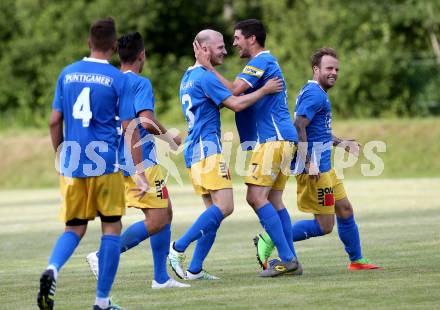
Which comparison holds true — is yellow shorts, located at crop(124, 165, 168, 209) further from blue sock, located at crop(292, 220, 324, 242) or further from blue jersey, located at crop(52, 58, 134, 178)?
blue sock, located at crop(292, 220, 324, 242)

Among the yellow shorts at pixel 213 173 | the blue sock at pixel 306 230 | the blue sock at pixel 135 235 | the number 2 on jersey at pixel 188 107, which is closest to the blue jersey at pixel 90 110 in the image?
the blue sock at pixel 135 235

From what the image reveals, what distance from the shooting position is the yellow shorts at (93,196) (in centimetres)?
718

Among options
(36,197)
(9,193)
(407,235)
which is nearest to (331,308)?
(407,235)

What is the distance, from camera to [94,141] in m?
7.19

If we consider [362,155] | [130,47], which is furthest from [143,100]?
[362,155]

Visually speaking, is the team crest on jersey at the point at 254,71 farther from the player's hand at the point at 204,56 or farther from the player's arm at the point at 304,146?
the player's arm at the point at 304,146

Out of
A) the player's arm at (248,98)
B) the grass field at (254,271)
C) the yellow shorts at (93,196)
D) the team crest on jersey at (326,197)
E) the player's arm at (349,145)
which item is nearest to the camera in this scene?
the yellow shorts at (93,196)

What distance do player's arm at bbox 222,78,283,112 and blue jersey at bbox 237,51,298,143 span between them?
0.21 meters

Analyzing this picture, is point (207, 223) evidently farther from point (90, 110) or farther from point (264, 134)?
point (90, 110)

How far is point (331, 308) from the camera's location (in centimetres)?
708

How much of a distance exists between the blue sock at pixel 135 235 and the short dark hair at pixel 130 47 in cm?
131

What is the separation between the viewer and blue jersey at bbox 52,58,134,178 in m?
7.16

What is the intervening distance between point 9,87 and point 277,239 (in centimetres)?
2887

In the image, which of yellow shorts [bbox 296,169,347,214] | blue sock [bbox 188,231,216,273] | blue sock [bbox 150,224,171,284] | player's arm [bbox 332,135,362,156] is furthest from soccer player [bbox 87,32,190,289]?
player's arm [bbox 332,135,362,156]
